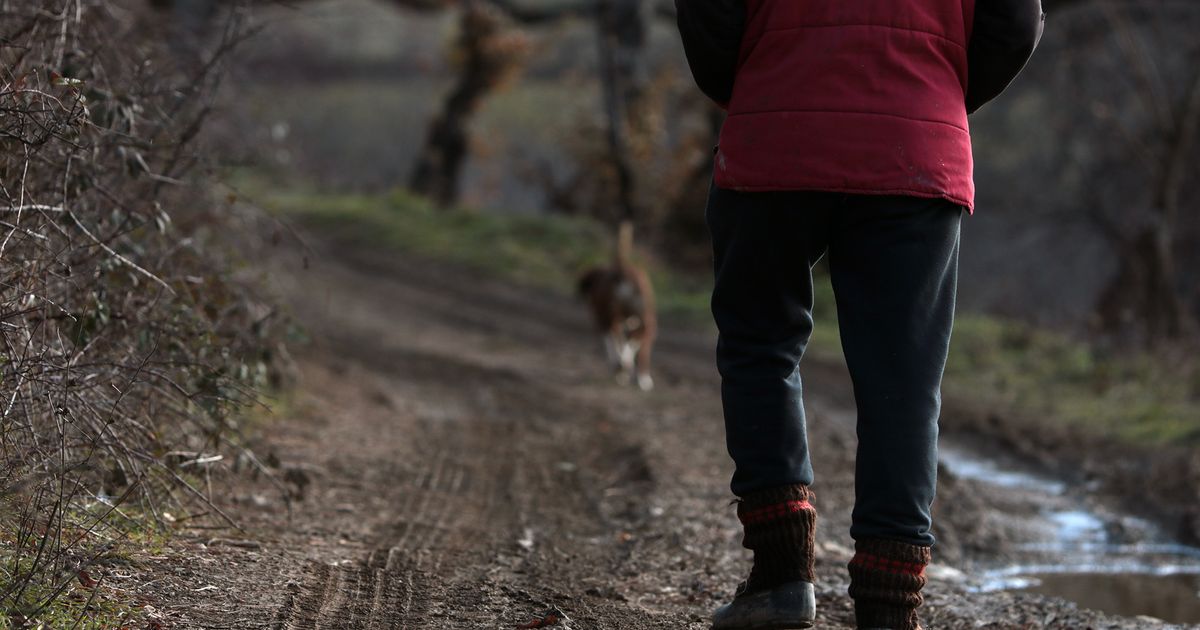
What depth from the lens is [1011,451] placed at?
7.38 metres

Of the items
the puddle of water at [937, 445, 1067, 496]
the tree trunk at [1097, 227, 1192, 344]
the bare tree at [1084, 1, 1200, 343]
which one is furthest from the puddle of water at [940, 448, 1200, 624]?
the bare tree at [1084, 1, 1200, 343]

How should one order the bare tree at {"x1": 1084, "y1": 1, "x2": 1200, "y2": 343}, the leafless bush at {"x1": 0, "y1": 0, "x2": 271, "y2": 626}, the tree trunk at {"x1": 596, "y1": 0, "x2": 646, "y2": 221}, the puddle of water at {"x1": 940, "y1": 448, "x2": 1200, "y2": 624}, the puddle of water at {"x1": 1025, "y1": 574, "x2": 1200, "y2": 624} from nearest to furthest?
1. the leafless bush at {"x1": 0, "y1": 0, "x2": 271, "y2": 626}
2. the puddle of water at {"x1": 1025, "y1": 574, "x2": 1200, "y2": 624}
3. the puddle of water at {"x1": 940, "y1": 448, "x2": 1200, "y2": 624}
4. the bare tree at {"x1": 1084, "y1": 1, "x2": 1200, "y2": 343}
5. the tree trunk at {"x1": 596, "y1": 0, "x2": 646, "y2": 221}

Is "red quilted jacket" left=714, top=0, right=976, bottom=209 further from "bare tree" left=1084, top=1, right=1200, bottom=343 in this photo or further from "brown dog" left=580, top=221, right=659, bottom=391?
"bare tree" left=1084, top=1, right=1200, bottom=343

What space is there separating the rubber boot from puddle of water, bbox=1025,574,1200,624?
1.71m

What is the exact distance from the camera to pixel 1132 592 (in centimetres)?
451

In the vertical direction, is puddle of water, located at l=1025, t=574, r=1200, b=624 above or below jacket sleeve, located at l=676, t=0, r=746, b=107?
below

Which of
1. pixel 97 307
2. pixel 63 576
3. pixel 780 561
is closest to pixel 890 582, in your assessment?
pixel 780 561

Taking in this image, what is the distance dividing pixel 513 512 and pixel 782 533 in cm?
216

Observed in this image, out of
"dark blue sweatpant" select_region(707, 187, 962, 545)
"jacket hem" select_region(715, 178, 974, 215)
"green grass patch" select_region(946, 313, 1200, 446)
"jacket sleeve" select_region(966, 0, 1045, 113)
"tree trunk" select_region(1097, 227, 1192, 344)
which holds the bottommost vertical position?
"dark blue sweatpant" select_region(707, 187, 962, 545)

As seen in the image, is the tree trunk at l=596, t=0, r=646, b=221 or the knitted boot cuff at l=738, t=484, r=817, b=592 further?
the tree trunk at l=596, t=0, r=646, b=221

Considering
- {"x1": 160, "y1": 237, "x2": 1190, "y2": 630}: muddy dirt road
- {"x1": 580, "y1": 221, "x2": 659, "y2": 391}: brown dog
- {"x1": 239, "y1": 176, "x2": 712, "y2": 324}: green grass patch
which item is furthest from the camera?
{"x1": 239, "y1": 176, "x2": 712, "y2": 324}: green grass patch

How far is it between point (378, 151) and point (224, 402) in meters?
27.4

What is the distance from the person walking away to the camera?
288 cm

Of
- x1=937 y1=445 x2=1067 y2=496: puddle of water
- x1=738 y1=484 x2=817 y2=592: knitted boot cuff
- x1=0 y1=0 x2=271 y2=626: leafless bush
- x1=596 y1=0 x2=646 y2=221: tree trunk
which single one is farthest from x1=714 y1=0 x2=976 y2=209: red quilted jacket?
x1=596 y1=0 x2=646 y2=221: tree trunk
